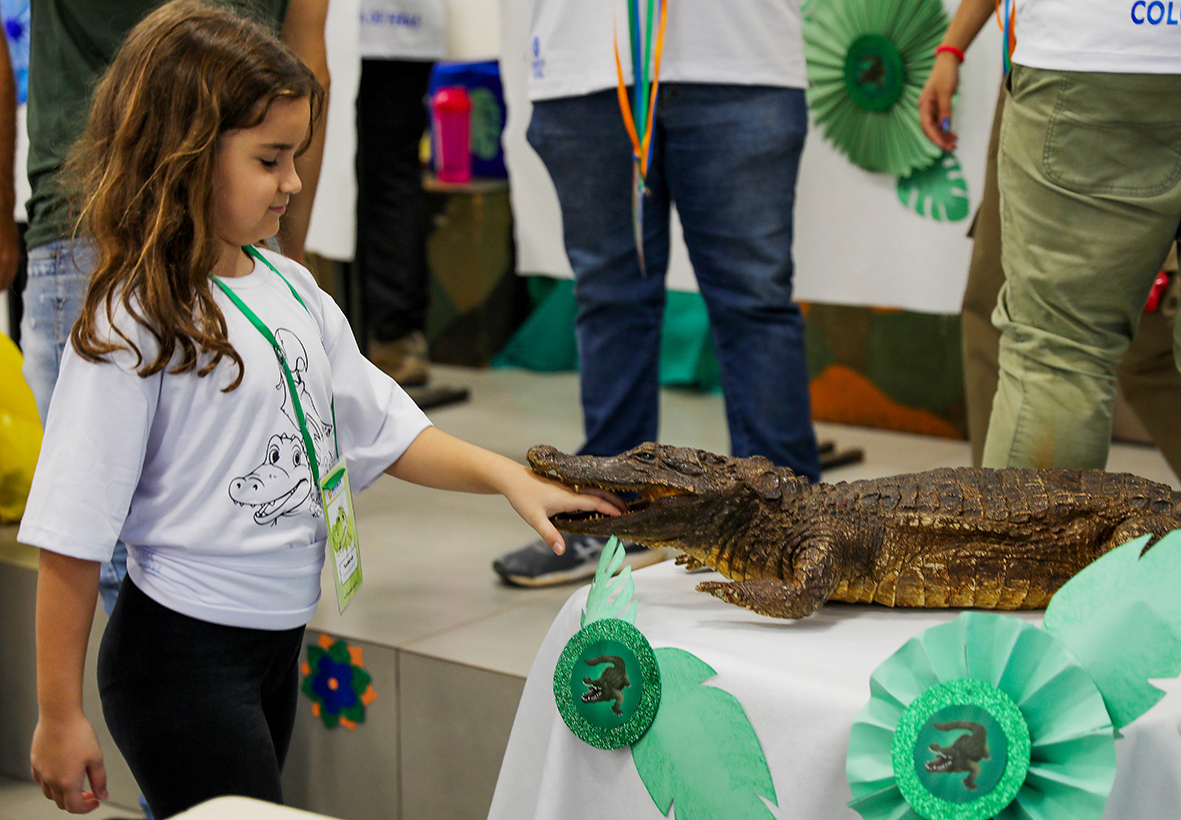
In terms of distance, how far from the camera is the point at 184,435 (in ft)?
3.41

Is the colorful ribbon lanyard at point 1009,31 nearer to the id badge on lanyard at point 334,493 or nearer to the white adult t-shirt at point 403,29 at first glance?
the id badge on lanyard at point 334,493

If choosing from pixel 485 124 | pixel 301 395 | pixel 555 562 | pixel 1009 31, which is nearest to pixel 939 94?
pixel 1009 31

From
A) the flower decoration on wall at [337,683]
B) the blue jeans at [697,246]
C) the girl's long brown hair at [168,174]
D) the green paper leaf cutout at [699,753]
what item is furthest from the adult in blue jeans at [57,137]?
the green paper leaf cutout at [699,753]

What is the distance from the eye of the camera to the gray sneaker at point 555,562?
1854mm

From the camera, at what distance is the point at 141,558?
1.08m

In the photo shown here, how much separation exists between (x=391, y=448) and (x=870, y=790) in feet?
1.92

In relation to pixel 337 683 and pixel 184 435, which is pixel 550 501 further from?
pixel 337 683

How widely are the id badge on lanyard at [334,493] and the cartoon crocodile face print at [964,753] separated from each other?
1.77ft

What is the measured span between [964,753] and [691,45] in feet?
4.02

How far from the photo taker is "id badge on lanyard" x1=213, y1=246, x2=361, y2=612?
107cm

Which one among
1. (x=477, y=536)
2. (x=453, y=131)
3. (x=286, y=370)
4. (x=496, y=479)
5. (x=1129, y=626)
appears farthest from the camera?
(x=453, y=131)

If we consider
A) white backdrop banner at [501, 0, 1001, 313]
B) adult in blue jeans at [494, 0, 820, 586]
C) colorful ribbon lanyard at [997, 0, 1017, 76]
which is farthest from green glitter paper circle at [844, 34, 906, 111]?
colorful ribbon lanyard at [997, 0, 1017, 76]

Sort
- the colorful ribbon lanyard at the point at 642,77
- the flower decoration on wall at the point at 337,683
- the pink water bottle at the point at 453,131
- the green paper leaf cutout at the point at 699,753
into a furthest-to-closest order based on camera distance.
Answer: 1. the pink water bottle at the point at 453,131
2. the colorful ribbon lanyard at the point at 642,77
3. the flower decoration on wall at the point at 337,683
4. the green paper leaf cutout at the point at 699,753

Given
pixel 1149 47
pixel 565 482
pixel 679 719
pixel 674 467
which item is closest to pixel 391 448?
pixel 565 482
